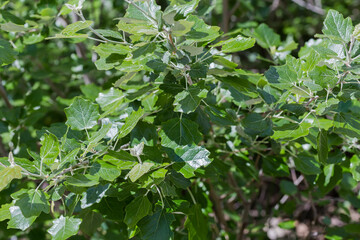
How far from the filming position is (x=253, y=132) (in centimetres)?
129

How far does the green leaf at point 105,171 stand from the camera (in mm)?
938

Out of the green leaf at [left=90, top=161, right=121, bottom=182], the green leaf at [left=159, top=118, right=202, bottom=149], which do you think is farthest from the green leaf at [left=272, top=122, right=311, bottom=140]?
the green leaf at [left=90, top=161, right=121, bottom=182]

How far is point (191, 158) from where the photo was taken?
38.9 inches

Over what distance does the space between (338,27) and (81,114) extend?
28.7 inches

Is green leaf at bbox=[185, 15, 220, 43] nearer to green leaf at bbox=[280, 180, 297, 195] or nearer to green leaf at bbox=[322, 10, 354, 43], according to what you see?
green leaf at bbox=[322, 10, 354, 43]

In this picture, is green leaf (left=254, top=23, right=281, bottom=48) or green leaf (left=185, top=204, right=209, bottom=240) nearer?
green leaf (left=185, top=204, right=209, bottom=240)

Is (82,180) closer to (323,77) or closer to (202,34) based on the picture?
(202,34)

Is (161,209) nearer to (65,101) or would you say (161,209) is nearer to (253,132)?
(253,132)

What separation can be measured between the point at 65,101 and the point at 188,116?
101 centimetres

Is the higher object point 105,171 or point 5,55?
point 5,55

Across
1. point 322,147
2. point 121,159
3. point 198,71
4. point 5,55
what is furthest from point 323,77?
point 5,55

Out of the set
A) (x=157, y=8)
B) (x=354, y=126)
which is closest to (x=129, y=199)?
(x=157, y=8)

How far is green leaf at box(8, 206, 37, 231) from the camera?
0.91 m

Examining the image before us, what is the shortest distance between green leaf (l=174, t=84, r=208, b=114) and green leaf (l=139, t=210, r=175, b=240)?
298mm
